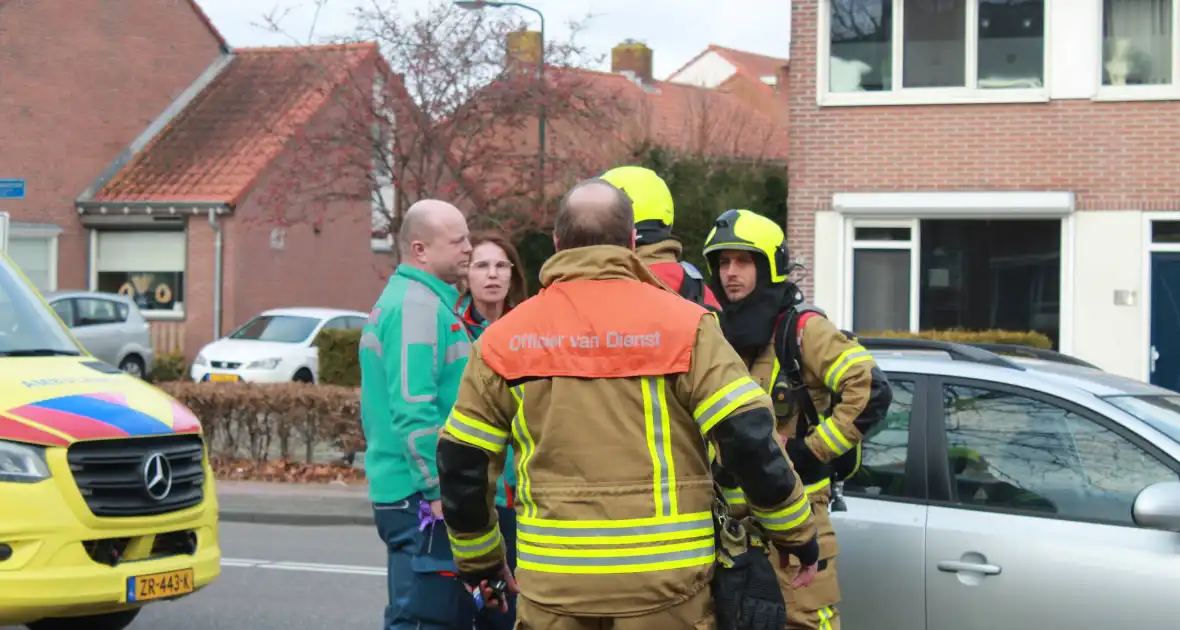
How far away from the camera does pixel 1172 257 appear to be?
17.4 metres

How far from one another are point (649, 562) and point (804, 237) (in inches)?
620

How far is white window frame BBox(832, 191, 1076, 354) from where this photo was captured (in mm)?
17703

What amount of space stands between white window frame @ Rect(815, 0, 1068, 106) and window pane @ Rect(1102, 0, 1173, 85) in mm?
752

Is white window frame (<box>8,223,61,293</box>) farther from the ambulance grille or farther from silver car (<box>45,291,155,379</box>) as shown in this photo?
the ambulance grille

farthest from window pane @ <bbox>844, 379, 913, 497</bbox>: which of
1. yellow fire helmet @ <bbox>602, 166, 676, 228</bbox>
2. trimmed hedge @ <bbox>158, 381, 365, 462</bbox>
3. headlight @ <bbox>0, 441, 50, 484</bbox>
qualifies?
trimmed hedge @ <bbox>158, 381, 365, 462</bbox>

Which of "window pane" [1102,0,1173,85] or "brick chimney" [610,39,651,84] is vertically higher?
"brick chimney" [610,39,651,84]

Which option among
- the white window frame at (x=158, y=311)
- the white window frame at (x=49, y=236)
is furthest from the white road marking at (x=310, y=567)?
the white window frame at (x=49, y=236)

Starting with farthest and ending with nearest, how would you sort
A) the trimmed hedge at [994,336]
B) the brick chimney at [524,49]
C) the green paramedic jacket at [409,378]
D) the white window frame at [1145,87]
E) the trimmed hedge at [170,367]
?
the trimmed hedge at [170,367], the brick chimney at [524,49], the white window frame at [1145,87], the trimmed hedge at [994,336], the green paramedic jacket at [409,378]

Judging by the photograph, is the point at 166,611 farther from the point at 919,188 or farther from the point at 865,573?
the point at 919,188

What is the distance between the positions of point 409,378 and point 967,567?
198 cm

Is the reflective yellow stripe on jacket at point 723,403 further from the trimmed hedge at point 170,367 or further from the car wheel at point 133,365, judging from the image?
the trimmed hedge at point 170,367

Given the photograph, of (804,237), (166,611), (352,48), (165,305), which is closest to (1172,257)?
(804,237)

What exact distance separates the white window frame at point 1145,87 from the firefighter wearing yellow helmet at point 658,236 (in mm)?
14704

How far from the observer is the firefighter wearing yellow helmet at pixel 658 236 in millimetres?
4230
